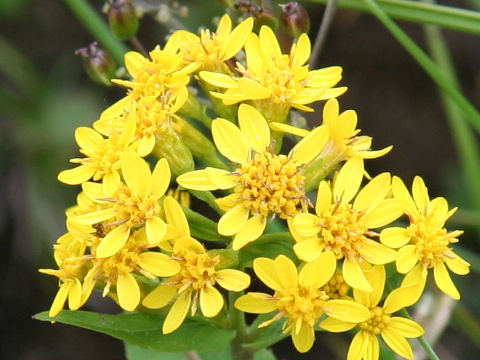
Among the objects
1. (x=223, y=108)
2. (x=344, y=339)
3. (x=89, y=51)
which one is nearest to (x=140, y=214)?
(x=223, y=108)

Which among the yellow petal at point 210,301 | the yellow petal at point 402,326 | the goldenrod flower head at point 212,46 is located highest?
the goldenrod flower head at point 212,46

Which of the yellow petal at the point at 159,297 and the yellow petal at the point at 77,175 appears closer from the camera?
the yellow petal at the point at 159,297

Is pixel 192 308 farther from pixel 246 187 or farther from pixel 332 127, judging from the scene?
pixel 332 127

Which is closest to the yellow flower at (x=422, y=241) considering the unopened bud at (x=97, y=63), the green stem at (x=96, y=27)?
the unopened bud at (x=97, y=63)

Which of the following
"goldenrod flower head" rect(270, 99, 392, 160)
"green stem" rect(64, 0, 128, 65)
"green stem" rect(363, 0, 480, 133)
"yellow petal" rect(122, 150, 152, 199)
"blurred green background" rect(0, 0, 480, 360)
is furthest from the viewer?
"blurred green background" rect(0, 0, 480, 360)

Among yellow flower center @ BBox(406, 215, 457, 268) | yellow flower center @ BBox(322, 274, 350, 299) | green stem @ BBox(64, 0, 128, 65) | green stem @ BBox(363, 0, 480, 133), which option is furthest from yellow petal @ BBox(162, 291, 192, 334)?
green stem @ BBox(64, 0, 128, 65)

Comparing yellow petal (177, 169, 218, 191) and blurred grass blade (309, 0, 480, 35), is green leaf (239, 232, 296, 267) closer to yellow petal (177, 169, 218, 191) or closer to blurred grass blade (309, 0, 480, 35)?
yellow petal (177, 169, 218, 191)

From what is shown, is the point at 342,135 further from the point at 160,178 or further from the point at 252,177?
the point at 160,178

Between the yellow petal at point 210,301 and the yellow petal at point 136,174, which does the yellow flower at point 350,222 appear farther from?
the yellow petal at point 136,174
